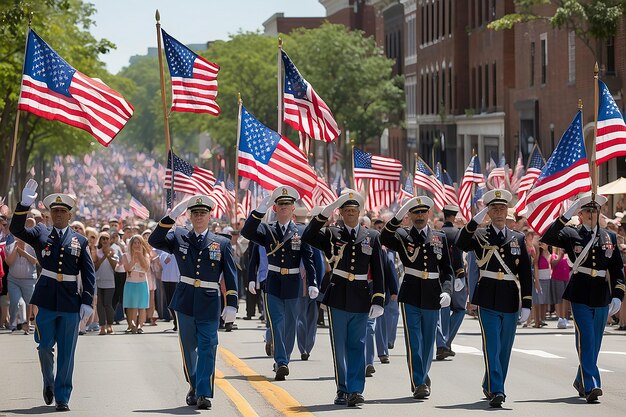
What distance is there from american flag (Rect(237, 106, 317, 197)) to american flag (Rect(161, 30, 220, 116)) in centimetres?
107

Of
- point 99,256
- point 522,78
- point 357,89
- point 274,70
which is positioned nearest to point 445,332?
point 99,256

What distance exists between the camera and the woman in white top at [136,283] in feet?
84.8

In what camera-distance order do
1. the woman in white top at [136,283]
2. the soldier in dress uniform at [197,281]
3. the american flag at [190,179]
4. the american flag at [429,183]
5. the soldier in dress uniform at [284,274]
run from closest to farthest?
the soldier in dress uniform at [197,281] → the soldier in dress uniform at [284,274] → the woman in white top at [136,283] → the american flag at [190,179] → the american flag at [429,183]

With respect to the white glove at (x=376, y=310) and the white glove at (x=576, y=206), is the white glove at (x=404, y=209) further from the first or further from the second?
the white glove at (x=576, y=206)

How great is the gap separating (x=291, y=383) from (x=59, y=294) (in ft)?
10.2

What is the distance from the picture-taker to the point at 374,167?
34.6 m

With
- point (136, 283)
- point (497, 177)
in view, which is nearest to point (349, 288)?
point (136, 283)

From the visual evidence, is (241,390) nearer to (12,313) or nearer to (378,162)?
(12,313)

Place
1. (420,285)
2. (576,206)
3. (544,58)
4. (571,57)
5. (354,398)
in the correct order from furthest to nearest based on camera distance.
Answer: (544,58) < (571,57) < (420,285) < (576,206) < (354,398)

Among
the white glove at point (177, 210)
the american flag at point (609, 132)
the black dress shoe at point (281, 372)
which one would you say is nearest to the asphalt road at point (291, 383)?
the black dress shoe at point (281, 372)

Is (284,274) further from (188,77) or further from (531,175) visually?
(531,175)

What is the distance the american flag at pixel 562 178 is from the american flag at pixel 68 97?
4.74m

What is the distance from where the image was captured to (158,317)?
98.9 feet

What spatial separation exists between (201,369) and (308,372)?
3.76m
